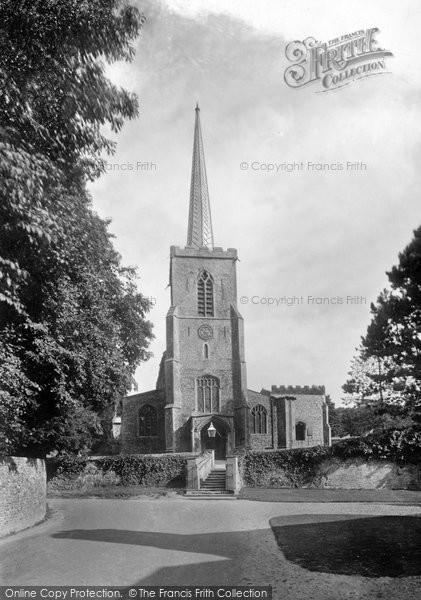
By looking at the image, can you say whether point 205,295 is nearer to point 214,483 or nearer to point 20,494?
point 214,483

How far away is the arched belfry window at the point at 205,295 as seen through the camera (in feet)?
144

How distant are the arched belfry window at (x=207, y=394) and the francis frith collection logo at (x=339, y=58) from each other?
33090mm

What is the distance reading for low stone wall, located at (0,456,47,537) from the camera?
12102 mm

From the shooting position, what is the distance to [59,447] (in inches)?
826

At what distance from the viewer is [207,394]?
137 ft

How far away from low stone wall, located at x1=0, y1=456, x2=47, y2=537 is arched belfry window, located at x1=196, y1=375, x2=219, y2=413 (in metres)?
26.3

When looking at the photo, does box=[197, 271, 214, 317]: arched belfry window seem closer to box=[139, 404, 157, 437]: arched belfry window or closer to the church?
the church

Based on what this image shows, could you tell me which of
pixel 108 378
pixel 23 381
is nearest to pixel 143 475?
pixel 108 378

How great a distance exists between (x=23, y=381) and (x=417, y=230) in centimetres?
925

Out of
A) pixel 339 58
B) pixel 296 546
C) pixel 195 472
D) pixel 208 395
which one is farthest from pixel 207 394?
pixel 339 58

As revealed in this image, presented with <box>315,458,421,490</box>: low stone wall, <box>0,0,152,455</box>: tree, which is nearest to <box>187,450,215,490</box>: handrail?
<box>315,458,421,490</box>: low stone wall

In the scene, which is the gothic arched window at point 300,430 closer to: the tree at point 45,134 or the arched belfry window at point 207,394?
the arched belfry window at point 207,394

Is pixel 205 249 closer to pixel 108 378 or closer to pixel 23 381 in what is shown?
pixel 108 378

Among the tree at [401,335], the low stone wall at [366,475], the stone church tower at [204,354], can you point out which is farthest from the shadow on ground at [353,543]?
the stone church tower at [204,354]
